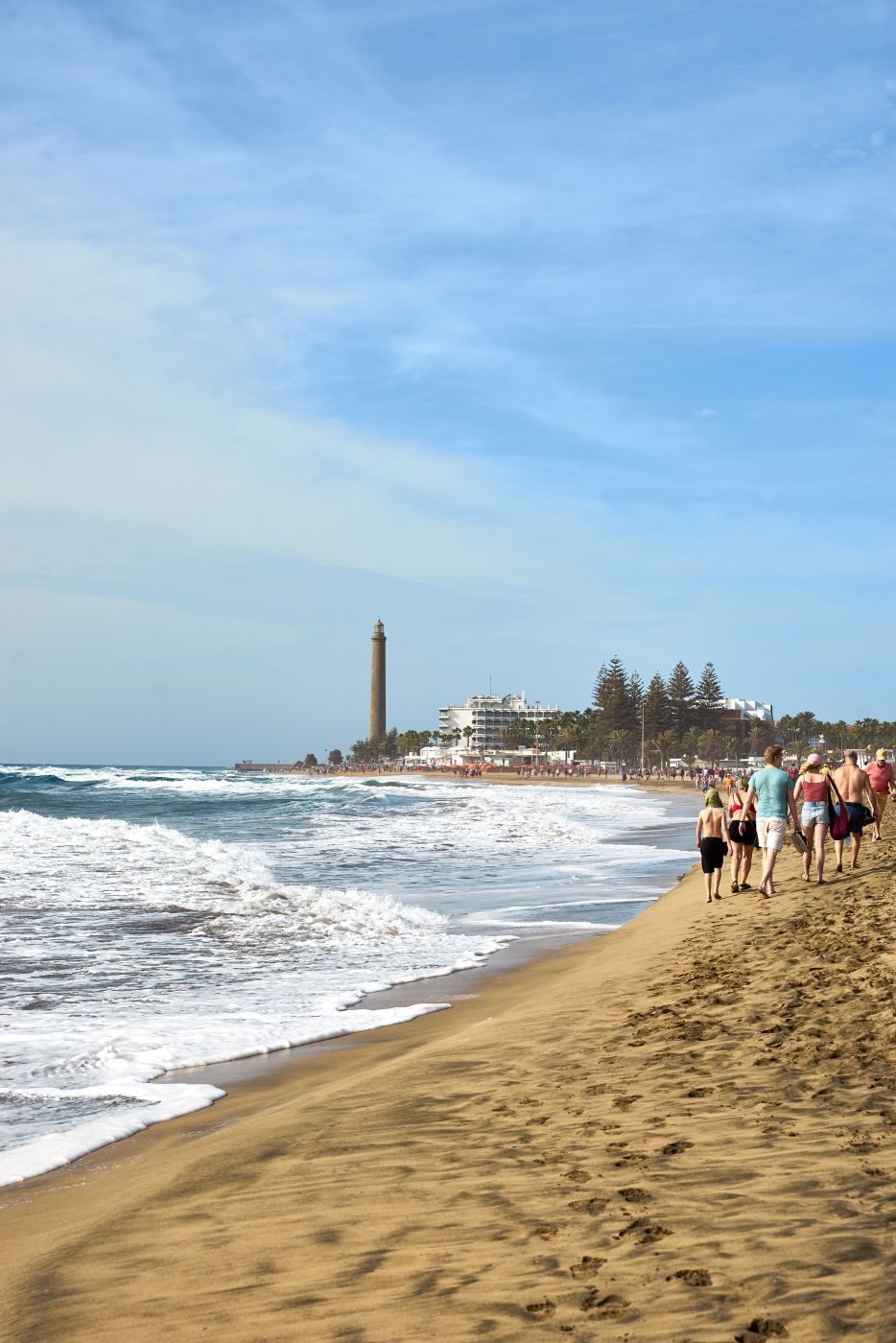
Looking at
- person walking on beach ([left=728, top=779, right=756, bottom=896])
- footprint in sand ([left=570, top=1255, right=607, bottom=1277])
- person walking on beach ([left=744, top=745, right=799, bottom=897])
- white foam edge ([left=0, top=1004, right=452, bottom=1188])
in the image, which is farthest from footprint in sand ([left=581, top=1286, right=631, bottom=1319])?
person walking on beach ([left=728, top=779, right=756, bottom=896])

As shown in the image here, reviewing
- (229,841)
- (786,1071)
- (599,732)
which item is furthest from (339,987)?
(599,732)

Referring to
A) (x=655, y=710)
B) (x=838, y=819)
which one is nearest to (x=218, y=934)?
(x=838, y=819)

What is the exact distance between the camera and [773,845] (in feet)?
38.4

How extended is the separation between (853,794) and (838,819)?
2.97ft

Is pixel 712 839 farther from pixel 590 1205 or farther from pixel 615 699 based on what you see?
pixel 615 699

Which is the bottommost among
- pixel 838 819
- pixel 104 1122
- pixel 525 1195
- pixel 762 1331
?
pixel 104 1122

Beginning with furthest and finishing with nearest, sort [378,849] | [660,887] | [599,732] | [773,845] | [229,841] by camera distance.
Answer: [599,732]
[229,841]
[378,849]
[660,887]
[773,845]

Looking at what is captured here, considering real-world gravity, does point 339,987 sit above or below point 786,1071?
below

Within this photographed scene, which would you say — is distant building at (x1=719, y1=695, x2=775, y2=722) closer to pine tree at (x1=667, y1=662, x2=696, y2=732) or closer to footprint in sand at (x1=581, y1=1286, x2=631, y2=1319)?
pine tree at (x1=667, y1=662, x2=696, y2=732)

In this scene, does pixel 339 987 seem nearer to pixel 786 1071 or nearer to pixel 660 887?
pixel 786 1071

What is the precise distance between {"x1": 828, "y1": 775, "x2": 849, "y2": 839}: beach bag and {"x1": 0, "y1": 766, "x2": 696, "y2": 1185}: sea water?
3.00 meters

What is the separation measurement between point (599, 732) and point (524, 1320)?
148 metres

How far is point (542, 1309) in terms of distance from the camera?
2.96m

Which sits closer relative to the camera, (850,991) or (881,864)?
(850,991)
